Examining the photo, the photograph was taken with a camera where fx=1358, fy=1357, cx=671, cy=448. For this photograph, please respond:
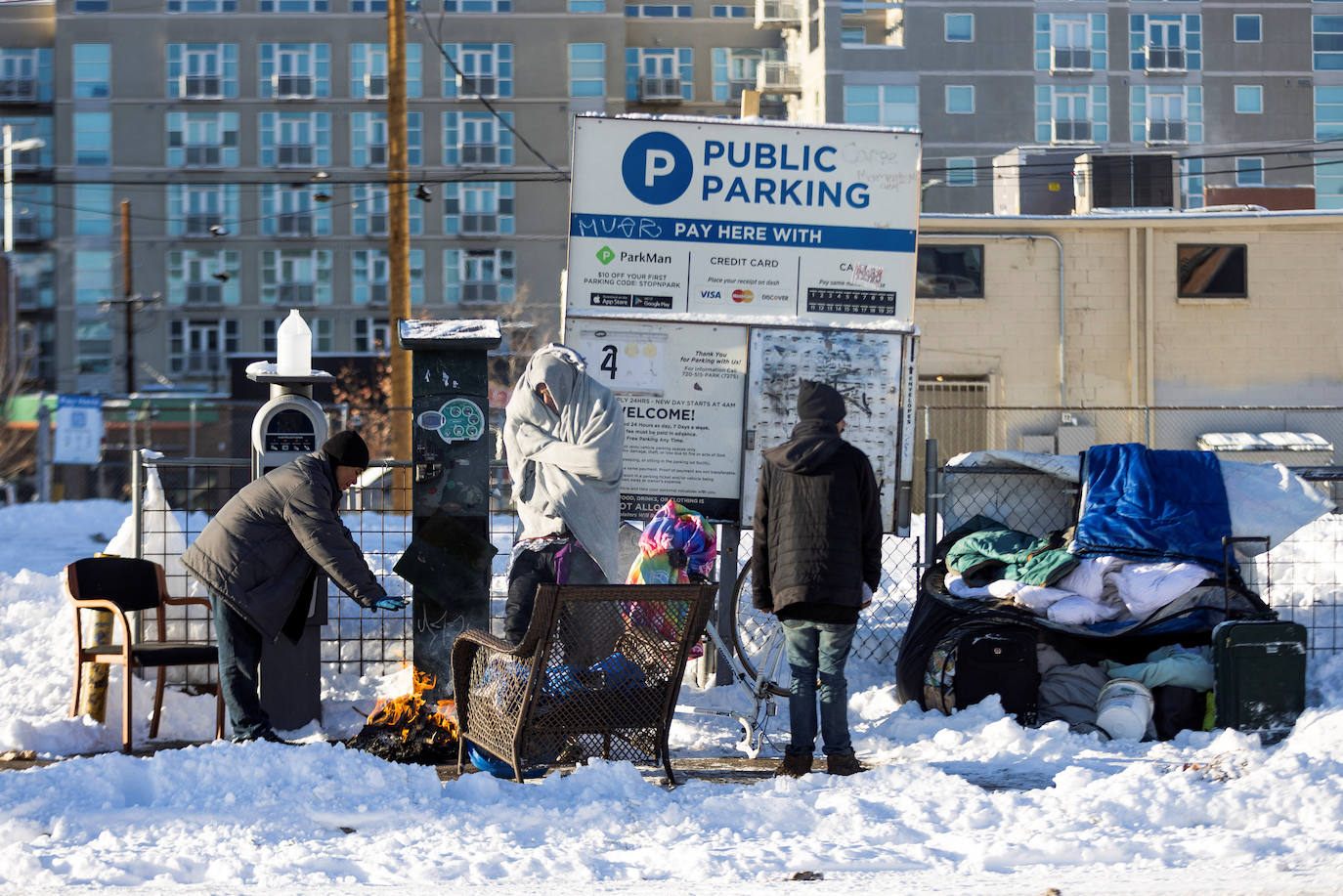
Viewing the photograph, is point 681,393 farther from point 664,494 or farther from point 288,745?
point 288,745

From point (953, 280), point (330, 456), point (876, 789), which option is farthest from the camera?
point (953, 280)

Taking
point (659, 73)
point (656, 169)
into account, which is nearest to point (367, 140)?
point (659, 73)

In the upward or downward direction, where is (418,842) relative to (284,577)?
downward

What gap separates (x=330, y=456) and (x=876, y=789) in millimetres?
3149

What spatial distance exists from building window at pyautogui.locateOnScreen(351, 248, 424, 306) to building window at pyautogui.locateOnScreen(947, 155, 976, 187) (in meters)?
21.1

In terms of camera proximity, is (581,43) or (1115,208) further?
(581,43)

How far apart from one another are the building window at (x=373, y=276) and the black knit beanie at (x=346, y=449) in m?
48.9

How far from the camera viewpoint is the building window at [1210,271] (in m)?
27.6

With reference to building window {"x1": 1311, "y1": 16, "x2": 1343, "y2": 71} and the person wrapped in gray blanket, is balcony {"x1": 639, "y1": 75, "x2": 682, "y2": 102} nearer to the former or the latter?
building window {"x1": 1311, "y1": 16, "x2": 1343, "y2": 71}

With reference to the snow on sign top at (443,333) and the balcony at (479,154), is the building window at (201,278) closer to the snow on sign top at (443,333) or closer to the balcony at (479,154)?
the balcony at (479,154)

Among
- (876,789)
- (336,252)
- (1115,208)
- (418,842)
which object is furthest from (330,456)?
(336,252)

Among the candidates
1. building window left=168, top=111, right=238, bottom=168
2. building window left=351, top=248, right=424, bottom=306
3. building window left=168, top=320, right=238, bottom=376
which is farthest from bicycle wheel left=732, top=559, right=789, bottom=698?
building window left=168, top=111, right=238, bottom=168

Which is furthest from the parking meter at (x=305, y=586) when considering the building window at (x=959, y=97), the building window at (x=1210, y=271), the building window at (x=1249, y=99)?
the building window at (x=1249, y=99)

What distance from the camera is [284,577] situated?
694cm
